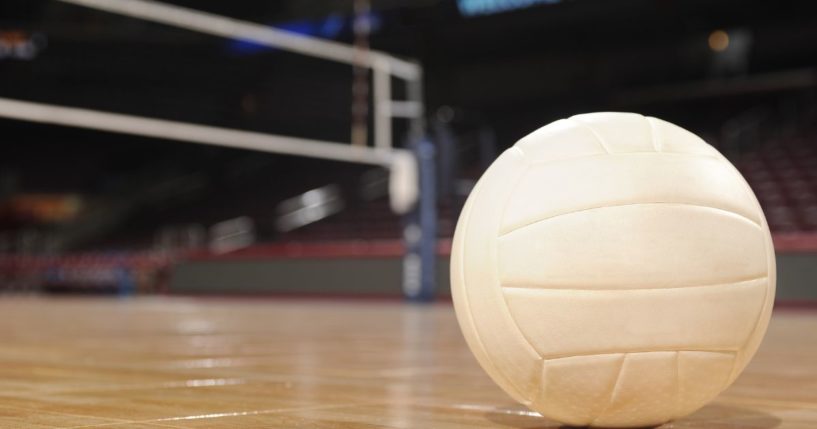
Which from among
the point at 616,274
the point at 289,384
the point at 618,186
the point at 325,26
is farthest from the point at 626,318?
the point at 325,26

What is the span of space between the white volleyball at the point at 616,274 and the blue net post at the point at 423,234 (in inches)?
342

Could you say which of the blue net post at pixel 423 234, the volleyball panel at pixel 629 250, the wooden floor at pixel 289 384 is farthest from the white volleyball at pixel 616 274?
the blue net post at pixel 423 234

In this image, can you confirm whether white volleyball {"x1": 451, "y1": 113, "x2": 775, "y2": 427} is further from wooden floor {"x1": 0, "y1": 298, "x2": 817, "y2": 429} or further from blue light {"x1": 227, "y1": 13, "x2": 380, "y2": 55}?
blue light {"x1": 227, "y1": 13, "x2": 380, "y2": 55}

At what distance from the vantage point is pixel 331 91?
52.5 feet

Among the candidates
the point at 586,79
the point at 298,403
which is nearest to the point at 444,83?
the point at 586,79

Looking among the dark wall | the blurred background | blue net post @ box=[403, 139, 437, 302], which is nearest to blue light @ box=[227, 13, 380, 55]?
the blurred background

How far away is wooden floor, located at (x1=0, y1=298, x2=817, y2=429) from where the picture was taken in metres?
1.89

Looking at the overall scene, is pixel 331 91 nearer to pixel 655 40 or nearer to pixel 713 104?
pixel 655 40

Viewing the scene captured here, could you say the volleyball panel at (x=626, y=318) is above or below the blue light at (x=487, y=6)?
below

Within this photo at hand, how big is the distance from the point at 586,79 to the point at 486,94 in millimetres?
1941

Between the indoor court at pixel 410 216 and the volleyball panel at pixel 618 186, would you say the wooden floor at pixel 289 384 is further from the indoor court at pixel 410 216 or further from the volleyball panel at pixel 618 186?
the volleyball panel at pixel 618 186

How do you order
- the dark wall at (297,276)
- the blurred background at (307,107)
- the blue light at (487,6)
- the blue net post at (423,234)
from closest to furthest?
the blue net post at (423,234) → the dark wall at (297,276) → the blurred background at (307,107) → the blue light at (487,6)

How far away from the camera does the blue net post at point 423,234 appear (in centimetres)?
1048

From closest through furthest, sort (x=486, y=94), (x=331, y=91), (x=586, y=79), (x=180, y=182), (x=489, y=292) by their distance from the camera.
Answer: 1. (x=489, y=292)
2. (x=331, y=91)
3. (x=586, y=79)
4. (x=486, y=94)
5. (x=180, y=182)
